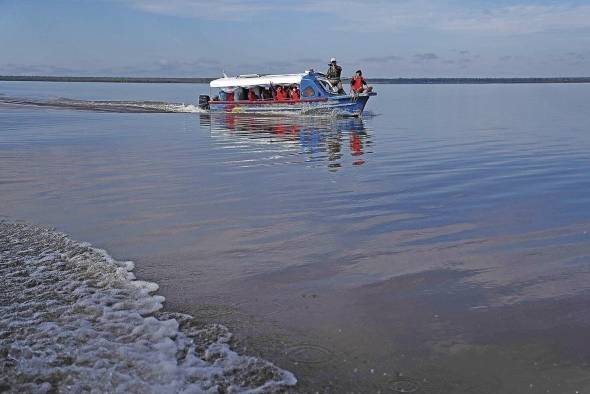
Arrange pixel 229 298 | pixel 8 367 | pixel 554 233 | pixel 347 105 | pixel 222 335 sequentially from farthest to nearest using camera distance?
pixel 347 105 → pixel 554 233 → pixel 229 298 → pixel 222 335 → pixel 8 367

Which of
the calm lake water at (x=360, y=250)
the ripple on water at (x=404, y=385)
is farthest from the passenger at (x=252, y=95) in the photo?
the ripple on water at (x=404, y=385)

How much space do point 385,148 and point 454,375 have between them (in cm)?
1479

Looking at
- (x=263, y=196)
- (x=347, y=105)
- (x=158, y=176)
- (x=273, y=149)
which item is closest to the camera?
(x=263, y=196)

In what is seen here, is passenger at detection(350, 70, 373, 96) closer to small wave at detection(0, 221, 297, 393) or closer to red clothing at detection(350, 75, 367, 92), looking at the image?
red clothing at detection(350, 75, 367, 92)

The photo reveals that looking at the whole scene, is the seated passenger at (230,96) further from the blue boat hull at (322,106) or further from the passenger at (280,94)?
the passenger at (280,94)

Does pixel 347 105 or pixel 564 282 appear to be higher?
pixel 347 105

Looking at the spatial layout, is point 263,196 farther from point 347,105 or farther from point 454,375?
point 347,105

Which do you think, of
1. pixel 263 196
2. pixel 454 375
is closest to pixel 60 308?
pixel 454 375

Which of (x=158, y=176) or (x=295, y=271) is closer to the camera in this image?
(x=295, y=271)

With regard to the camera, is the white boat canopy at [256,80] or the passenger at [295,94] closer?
the passenger at [295,94]

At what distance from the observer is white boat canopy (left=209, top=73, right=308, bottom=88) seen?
109ft

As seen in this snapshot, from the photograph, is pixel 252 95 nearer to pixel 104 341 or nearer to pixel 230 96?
pixel 230 96

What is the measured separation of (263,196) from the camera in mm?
10461

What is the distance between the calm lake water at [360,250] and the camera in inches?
171
